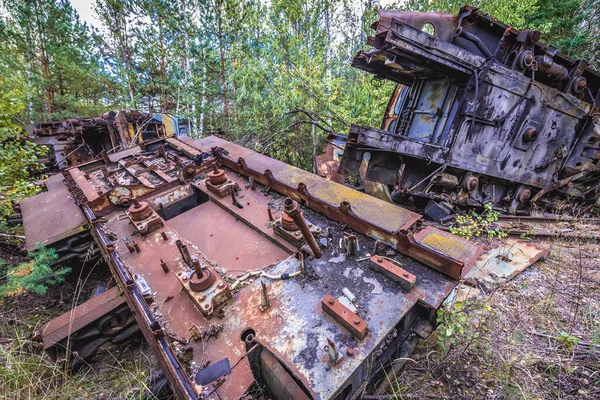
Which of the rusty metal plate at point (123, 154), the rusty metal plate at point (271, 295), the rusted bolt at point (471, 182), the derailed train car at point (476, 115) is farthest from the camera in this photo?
the rusted bolt at point (471, 182)

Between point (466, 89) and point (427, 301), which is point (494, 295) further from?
point (466, 89)

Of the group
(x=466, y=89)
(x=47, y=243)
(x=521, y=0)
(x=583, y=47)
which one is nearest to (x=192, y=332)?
(x=47, y=243)

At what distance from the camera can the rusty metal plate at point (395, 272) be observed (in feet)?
6.07

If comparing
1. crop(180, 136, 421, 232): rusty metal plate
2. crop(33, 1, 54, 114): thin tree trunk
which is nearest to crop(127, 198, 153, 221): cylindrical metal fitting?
crop(180, 136, 421, 232): rusty metal plate

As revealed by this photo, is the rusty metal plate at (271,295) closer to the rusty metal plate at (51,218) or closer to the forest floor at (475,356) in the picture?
the rusty metal plate at (51,218)

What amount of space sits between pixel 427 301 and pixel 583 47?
15875 millimetres

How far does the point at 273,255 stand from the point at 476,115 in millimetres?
4765

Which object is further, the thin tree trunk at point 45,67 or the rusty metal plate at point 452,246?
the thin tree trunk at point 45,67

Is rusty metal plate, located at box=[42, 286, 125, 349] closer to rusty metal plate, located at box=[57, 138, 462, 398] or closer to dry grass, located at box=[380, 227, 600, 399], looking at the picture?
rusty metal plate, located at box=[57, 138, 462, 398]

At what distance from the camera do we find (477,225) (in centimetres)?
526

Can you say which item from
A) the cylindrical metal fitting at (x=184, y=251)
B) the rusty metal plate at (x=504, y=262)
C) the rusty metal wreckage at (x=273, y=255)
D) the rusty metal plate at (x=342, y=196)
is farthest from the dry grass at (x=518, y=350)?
the cylindrical metal fitting at (x=184, y=251)

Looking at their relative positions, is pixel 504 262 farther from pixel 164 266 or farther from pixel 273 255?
pixel 164 266

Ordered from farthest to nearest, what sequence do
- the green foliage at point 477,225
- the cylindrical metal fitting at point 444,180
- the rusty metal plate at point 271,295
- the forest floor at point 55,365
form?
the cylindrical metal fitting at point 444,180
the green foliage at point 477,225
the forest floor at point 55,365
the rusty metal plate at point 271,295

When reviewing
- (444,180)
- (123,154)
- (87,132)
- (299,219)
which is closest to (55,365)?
(299,219)
